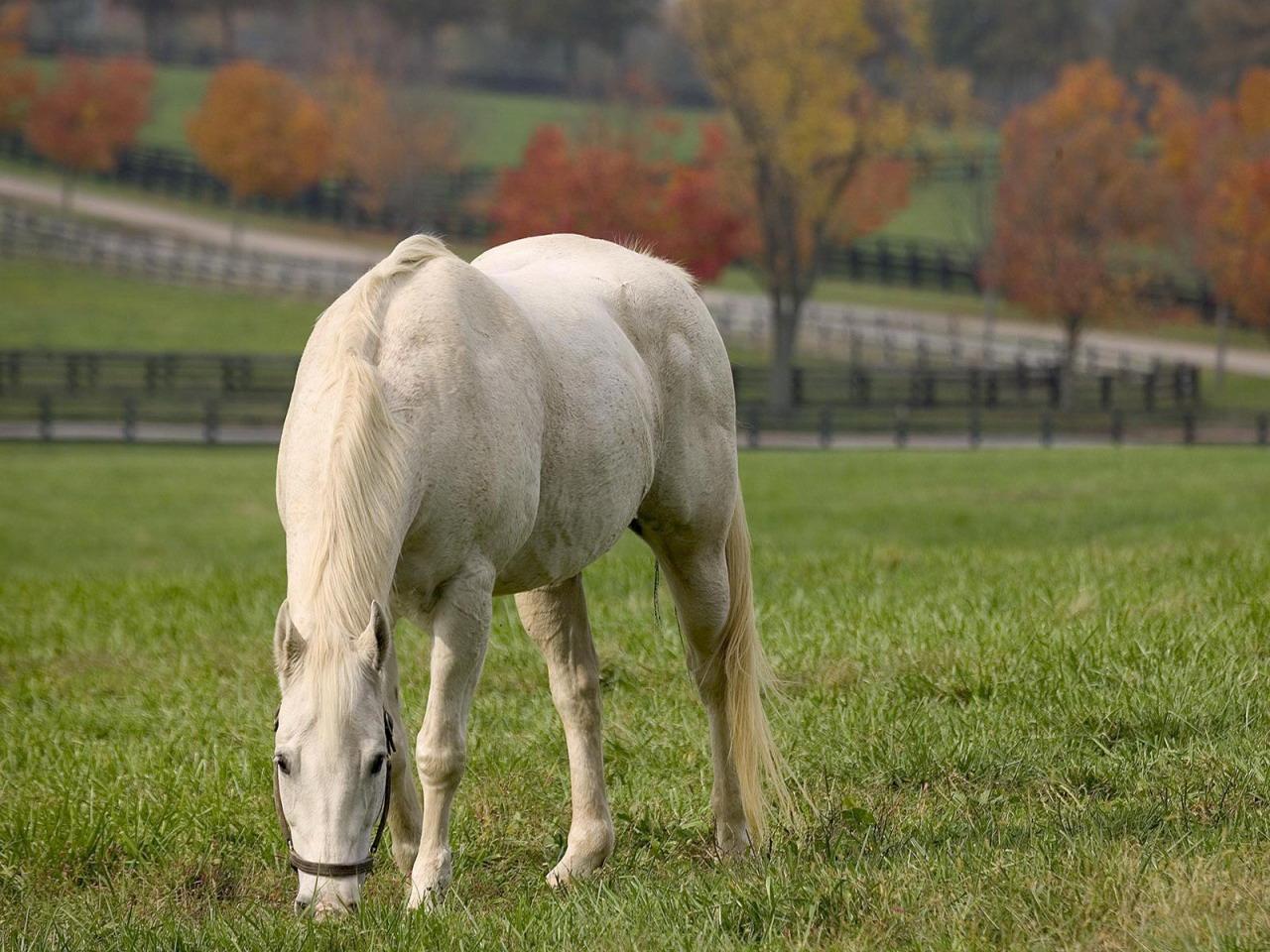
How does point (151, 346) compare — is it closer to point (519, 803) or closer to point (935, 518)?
point (935, 518)

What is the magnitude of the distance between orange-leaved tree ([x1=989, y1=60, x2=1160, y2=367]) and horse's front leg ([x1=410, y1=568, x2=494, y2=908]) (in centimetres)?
3225

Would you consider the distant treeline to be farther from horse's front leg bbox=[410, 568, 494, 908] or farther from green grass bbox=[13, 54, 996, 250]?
horse's front leg bbox=[410, 568, 494, 908]

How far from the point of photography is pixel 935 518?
57.5 feet

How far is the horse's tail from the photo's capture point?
5016 millimetres

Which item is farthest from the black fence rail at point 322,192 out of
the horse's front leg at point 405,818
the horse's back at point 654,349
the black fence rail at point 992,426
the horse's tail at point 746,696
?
the horse's front leg at point 405,818

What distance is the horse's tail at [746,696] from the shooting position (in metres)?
5.02

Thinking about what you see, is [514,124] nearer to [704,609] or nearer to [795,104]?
[795,104]

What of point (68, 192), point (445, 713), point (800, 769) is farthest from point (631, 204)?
point (445, 713)

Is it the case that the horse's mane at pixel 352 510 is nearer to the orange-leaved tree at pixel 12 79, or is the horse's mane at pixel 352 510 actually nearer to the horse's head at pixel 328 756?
the horse's head at pixel 328 756

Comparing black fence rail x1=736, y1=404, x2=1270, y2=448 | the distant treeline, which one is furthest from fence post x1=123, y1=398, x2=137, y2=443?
the distant treeline

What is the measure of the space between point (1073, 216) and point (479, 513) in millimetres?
33076

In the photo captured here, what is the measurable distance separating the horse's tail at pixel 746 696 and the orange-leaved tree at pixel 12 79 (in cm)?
5639

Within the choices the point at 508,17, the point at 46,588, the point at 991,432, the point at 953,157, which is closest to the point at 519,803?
the point at 46,588

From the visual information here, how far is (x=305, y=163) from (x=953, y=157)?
88.8 feet
